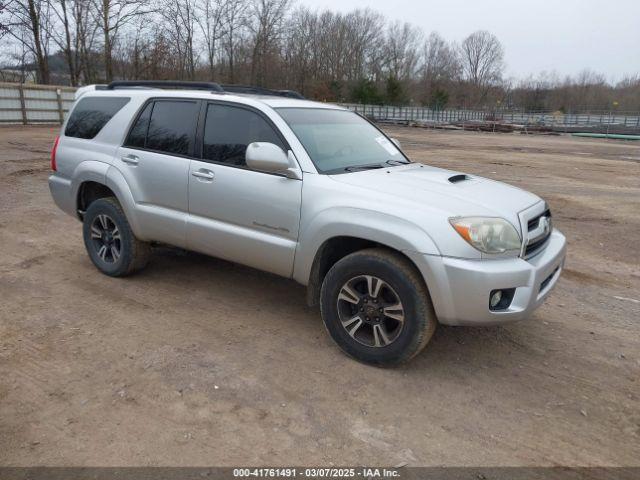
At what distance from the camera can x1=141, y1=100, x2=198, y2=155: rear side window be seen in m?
4.52

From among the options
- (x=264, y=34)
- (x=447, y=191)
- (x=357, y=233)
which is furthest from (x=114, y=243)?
(x=264, y=34)

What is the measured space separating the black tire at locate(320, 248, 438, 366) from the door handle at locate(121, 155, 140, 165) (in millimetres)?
2232

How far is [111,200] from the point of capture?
5078mm

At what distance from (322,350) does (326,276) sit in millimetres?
575

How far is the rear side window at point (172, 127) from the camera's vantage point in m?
4.52

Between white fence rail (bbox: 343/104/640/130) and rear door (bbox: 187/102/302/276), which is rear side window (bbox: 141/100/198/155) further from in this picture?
white fence rail (bbox: 343/104/640/130)

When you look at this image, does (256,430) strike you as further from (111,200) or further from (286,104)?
(111,200)

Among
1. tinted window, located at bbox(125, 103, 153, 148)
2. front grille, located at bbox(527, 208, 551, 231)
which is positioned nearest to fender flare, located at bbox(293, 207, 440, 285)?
front grille, located at bbox(527, 208, 551, 231)

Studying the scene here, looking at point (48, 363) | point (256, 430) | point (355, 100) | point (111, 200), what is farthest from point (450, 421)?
point (355, 100)

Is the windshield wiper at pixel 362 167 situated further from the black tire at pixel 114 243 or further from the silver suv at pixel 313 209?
the black tire at pixel 114 243

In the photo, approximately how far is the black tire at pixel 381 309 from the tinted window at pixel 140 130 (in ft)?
7.67

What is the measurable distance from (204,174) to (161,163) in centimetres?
54

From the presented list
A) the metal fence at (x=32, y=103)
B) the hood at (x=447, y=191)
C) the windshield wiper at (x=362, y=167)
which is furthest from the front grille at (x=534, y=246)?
the metal fence at (x=32, y=103)

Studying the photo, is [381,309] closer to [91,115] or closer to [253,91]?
[253,91]
